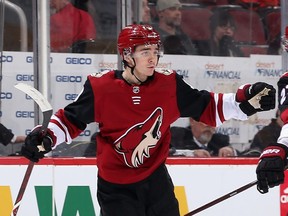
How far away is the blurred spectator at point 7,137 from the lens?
18.2 feet

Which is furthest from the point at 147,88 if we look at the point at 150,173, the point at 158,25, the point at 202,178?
the point at 158,25

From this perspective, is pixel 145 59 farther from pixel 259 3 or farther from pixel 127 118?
pixel 259 3

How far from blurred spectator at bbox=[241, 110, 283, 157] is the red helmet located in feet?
5.91

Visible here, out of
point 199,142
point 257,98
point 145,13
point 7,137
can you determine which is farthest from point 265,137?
point 257,98

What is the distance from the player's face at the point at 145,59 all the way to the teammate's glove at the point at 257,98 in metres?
0.42

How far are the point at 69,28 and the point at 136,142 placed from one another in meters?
1.74

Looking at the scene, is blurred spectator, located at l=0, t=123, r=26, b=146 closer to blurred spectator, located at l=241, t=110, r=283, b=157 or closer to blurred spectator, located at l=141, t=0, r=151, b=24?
blurred spectator, located at l=141, t=0, r=151, b=24

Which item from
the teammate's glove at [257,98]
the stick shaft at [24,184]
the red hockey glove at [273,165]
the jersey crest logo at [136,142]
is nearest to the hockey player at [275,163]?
the red hockey glove at [273,165]

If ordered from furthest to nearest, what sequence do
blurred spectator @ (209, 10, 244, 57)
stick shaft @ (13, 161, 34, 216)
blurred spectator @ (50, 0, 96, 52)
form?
Answer: blurred spectator @ (209, 10, 244, 57), blurred spectator @ (50, 0, 96, 52), stick shaft @ (13, 161, 34, 216)

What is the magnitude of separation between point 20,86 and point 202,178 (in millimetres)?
1516

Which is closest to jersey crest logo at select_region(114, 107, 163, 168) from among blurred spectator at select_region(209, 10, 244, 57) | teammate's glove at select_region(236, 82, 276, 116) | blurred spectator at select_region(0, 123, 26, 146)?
teammate's glove at select_region(236, 82, 276, 116)

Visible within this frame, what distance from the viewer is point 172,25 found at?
20.0ft

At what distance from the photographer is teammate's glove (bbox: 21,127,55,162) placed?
14.0ft

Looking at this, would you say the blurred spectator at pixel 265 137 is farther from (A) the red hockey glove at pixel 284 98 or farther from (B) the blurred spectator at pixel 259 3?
(A) the red hockey glove at pixel 284 98
